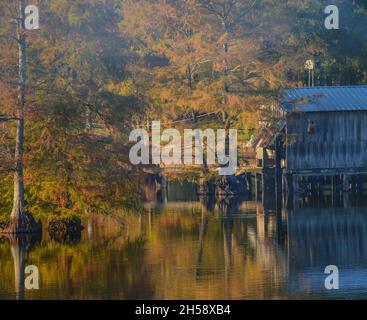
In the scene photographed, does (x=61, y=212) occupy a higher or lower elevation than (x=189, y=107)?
lower

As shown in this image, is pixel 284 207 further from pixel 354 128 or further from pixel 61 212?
pixel 61 212

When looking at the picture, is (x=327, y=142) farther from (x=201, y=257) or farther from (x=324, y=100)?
(x=201, y=257)

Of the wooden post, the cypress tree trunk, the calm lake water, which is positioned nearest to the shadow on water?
the calm lake water

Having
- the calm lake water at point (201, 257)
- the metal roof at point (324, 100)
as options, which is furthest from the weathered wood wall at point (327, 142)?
the calm lake water at point (201, 257)

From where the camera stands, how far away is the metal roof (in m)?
52.2

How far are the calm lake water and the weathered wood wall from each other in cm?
739

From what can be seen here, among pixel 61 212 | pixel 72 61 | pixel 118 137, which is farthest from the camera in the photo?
pixel 72 61

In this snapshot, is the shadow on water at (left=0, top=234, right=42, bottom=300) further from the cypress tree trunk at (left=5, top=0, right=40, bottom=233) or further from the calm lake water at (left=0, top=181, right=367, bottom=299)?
the cypress tree trunk at (left=5, top=0, right=40, bottom=233)

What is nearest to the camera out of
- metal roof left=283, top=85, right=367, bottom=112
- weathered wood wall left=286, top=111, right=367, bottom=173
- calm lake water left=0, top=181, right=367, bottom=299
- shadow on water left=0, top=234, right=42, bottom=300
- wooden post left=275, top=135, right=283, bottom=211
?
calm lake water left=0, top=181, right=367, bottom=299

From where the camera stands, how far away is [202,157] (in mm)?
54781

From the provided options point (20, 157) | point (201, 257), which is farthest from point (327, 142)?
point (201, 257)

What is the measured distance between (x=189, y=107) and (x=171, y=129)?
1.51m
